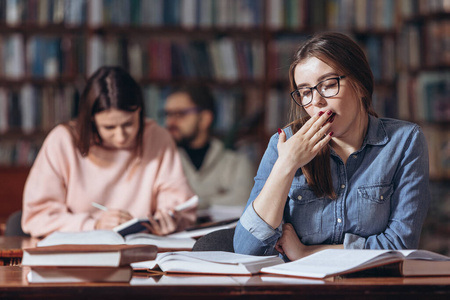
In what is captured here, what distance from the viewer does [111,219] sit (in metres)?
2.00

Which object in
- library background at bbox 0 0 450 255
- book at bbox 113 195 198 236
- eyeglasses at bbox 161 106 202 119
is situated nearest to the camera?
book at bbox 113 195 198 236

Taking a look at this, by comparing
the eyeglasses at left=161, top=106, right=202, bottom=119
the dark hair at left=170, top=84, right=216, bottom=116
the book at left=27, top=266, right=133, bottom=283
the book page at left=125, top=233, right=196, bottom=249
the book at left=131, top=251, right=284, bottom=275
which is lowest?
the book page at left=125, top=233, right=196, bottom=249

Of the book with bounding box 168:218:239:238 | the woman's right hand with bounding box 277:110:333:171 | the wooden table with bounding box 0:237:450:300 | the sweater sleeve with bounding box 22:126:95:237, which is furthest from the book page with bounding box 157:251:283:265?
the sweater sleeve with bounding box 22:126:95:237

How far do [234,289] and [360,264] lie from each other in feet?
0.75

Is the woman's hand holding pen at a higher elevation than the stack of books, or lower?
lower

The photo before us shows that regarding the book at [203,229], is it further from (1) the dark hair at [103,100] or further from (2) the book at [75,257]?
(2) the book at [75,257]

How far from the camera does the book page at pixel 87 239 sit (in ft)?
5.55

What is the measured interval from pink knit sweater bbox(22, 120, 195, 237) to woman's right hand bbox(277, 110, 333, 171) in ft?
2.99

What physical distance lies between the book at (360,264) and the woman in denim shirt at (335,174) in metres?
0.23

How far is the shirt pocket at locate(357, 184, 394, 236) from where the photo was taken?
4.66 ft

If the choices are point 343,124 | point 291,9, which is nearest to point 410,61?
point 291,9

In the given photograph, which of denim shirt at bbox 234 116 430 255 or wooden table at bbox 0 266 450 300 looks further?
denim shirt at bbox 234 116 430 255

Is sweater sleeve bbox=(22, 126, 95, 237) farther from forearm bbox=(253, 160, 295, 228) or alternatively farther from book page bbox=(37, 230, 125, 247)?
forearm bbox=(253, 160, 295, 228)

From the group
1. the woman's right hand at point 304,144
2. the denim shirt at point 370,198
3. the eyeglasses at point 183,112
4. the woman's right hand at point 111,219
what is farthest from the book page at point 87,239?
the eyeglasses at point 183,112
